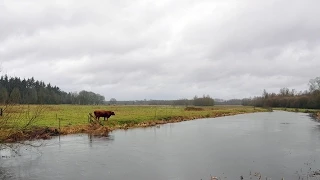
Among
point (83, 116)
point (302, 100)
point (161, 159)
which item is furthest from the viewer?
point (302, 100)

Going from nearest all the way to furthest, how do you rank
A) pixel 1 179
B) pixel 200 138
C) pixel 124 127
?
pixel 1 179, pixel 200 138, pixel 124 127

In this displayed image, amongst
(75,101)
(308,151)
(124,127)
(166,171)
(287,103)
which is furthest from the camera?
(75,101)

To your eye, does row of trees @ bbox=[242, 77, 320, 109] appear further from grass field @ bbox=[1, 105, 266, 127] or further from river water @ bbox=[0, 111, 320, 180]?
river water @ bbox=[0, 111, 320, 180]

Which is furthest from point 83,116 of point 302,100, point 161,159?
point 302,100

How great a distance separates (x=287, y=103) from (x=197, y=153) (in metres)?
102

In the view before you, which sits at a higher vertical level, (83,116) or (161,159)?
(83,116)

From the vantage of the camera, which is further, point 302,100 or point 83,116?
point 302,100

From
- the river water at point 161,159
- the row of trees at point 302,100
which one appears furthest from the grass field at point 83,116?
the row of trees at point 302,100

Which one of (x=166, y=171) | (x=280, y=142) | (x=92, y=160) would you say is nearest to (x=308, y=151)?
(x=280, y=142)

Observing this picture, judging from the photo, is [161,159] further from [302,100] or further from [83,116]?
[302,100]

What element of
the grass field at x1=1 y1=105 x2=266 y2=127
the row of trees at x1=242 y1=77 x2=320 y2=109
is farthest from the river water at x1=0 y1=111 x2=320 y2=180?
the row of trees at x1=242 y1=77 x2=320 y2=109

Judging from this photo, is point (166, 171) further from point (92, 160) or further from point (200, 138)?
point (200, 138)

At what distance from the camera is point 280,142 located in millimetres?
23500

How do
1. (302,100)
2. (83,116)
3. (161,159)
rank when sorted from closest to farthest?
(161,159) → (83,116) → (302,100)
